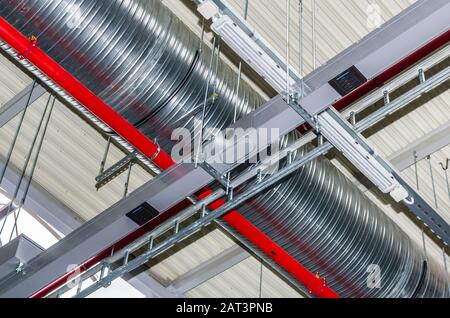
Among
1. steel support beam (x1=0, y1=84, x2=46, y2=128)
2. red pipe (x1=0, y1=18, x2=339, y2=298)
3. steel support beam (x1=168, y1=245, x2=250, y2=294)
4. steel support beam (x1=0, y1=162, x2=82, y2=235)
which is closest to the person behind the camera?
red pipe (x1=0, y1=18, x2=339, y2=298)

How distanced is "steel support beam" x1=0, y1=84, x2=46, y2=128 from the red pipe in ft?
6.64

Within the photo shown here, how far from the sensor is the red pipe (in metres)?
5.92

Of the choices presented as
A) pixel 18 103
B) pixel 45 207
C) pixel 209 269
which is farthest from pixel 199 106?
pixel 209 269

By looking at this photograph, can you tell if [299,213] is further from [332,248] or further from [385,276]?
[385,276]

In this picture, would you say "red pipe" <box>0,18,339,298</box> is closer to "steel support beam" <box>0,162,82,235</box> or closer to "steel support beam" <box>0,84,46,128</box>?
"steel support beam" <box>0,162,82,235</box>

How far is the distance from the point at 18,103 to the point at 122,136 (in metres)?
2.34

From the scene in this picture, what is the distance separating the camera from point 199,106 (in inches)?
263

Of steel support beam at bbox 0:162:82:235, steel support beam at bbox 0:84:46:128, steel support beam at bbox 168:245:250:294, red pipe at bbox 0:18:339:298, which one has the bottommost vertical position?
red pipe at bbox 0:18:339:298

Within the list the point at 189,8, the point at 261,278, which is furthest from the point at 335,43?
the point at 261,278

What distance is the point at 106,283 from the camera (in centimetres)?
673

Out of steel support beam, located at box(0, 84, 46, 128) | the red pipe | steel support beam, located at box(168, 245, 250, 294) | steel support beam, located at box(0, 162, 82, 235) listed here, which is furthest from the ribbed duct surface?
steel support beam, located at box(0, 162, 82, 235)

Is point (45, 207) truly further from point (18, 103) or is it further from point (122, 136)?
point (122, 136)

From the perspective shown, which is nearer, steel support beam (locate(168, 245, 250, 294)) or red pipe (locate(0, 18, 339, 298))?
red pipe (locate(0, 18, 339, 298))

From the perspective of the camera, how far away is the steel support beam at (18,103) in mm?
8273
